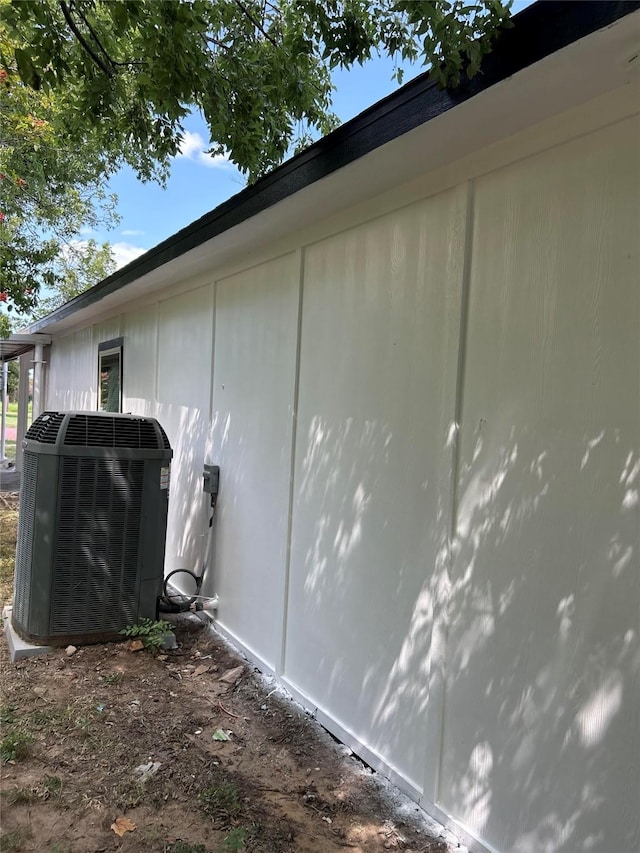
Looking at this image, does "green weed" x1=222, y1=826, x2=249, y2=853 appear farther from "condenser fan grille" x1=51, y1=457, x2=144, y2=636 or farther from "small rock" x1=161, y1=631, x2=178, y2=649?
"condenser fan grille" x1=51, y1=457, x2=144, y2=636

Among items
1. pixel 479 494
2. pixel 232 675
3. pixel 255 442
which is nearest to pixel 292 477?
pixel 255 442

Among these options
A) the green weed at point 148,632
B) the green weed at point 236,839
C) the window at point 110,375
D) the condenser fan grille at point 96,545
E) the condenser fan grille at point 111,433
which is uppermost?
the window at point 110,375

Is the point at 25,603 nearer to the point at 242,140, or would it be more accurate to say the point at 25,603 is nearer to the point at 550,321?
the point at 242,140

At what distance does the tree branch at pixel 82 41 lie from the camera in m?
2.43

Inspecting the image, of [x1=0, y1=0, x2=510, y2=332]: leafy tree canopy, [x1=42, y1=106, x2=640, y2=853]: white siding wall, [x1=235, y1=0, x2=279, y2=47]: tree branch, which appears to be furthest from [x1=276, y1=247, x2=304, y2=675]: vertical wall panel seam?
[x1=235, y1=0, x2=279, y2=47]: tree branch

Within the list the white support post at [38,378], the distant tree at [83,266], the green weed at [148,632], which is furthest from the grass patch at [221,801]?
the distant tree at [83,266]

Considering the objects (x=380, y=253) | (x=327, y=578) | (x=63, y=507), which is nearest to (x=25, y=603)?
(x=63, y=507)

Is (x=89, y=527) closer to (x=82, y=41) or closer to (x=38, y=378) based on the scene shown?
(x=82, y=41)

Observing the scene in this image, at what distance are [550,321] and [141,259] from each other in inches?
158

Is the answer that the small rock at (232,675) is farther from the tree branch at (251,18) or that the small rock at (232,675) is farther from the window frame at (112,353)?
the window frame at (112,353)

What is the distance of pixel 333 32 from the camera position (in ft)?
9.25

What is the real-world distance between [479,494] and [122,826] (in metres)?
1.85

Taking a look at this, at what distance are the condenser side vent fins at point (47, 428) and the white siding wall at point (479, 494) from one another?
1.39m

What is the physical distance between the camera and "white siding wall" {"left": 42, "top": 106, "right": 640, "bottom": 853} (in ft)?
5.74
